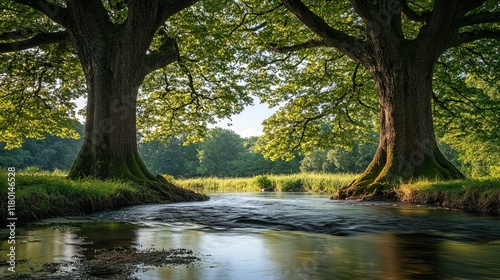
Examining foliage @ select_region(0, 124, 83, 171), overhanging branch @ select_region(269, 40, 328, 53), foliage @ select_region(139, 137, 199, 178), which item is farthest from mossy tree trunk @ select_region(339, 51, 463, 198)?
foliage @ select_region(139, 137, 199, 178)

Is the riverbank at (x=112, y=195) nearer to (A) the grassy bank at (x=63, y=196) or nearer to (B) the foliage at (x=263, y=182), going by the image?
(A) the grassy bank at (x=63, y=196)

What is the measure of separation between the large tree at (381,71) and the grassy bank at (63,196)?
701cm

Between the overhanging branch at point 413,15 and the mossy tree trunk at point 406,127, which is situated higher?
the overhanging branch at point 413,15

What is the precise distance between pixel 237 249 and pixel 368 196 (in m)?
8.87

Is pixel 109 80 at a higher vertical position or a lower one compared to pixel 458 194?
higher

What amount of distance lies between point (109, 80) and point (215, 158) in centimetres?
7522

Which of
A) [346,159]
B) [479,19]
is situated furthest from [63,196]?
[346,159]

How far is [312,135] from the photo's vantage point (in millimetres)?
21266

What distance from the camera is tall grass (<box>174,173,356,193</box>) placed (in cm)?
2705

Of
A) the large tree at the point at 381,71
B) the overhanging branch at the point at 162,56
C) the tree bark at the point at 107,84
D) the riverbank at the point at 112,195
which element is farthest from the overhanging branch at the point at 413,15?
the tree bark at the point at 107,84

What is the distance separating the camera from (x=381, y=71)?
43.2 feet

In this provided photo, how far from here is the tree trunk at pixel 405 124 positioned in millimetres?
12664

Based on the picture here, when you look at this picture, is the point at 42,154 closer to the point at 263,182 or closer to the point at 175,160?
the point at 175,160

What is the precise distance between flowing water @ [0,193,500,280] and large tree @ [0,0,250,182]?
4.00m
